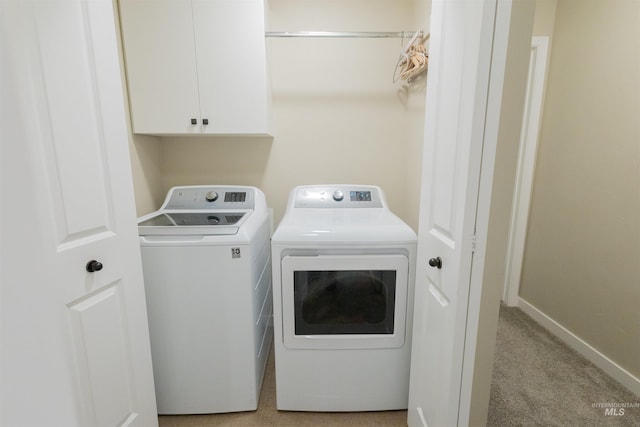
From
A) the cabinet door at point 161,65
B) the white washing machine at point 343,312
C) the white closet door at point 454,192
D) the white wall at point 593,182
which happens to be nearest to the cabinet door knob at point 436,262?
the white closet door at point 454,192

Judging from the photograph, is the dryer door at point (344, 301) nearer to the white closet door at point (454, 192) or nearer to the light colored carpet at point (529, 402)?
the white closet door at point (454, 192)

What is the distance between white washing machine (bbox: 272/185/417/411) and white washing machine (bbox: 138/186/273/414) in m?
0.16

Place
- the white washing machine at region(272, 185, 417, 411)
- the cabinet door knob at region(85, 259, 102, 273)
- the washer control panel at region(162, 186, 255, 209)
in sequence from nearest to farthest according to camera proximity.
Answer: the cabinet door knob at region(85, 259, 102, 273) < the white washing machine at region(272, 185, 417, 411) < the washer control panel at region(162, 186, 255, 209)

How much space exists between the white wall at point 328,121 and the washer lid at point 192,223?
1.59 ft

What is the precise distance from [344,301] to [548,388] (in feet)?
4.40

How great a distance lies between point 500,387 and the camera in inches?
64.6

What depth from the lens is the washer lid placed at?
1342 millimetres

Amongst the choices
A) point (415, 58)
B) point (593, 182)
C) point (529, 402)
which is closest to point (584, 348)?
point (529, 402)

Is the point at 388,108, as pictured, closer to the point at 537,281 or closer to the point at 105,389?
the point at 537,281

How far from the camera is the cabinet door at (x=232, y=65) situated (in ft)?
5.19

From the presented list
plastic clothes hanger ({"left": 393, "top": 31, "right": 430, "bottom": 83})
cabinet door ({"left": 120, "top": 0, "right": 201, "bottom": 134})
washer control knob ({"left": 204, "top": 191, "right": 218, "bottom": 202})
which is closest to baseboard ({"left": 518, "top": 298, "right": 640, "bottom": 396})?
plastic clothes hanger ({"left": 393, "top": 31, "right": 430, "bottom": 83})

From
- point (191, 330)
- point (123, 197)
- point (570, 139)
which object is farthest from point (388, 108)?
point (191, 330)

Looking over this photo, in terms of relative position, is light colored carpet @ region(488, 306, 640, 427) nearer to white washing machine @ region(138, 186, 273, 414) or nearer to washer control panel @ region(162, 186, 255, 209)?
white washing machine @ region(138, 186, 273, 414)

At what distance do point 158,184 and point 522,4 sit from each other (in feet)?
7.19
